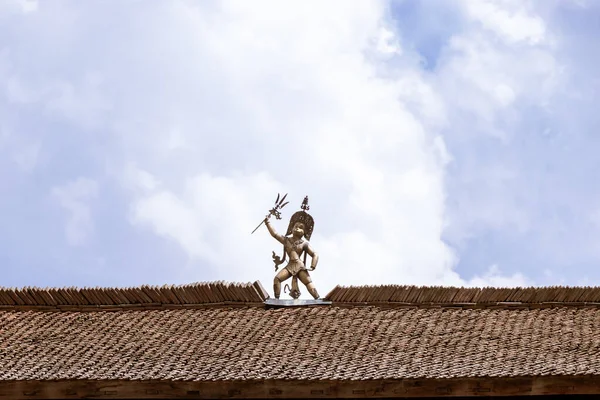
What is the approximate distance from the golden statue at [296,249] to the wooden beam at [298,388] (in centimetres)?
314

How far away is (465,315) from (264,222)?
11.4 ft

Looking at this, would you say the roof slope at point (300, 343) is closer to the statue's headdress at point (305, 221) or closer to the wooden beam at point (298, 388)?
the wooden beam at point (298, 388)

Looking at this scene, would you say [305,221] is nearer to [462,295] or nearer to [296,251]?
[296,251]

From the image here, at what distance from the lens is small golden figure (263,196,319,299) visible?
17672 mm

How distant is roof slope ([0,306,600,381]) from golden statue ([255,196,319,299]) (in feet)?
2.59

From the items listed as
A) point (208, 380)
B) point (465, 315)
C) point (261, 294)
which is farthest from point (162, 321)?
point (465, 315)

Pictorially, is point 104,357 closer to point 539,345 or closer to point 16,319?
point 16,319

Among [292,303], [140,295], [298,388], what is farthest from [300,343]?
[140,295]

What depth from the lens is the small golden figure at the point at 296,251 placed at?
17672mm

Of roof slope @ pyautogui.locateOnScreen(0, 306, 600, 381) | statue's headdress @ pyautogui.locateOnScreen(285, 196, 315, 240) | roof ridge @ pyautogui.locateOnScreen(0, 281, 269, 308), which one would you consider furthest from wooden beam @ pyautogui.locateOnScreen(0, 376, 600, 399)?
statue's headdress @ pyautogui.locateOnScreen(285, 196, 315, 240)

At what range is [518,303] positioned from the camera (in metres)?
16.4

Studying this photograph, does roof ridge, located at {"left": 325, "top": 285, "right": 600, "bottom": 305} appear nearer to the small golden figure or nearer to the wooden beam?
the small golden figure

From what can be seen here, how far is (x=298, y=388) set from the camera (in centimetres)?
1432

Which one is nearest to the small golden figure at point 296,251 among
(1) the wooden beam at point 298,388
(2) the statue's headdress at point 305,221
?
(2) the statue's headdress at point 305,221
